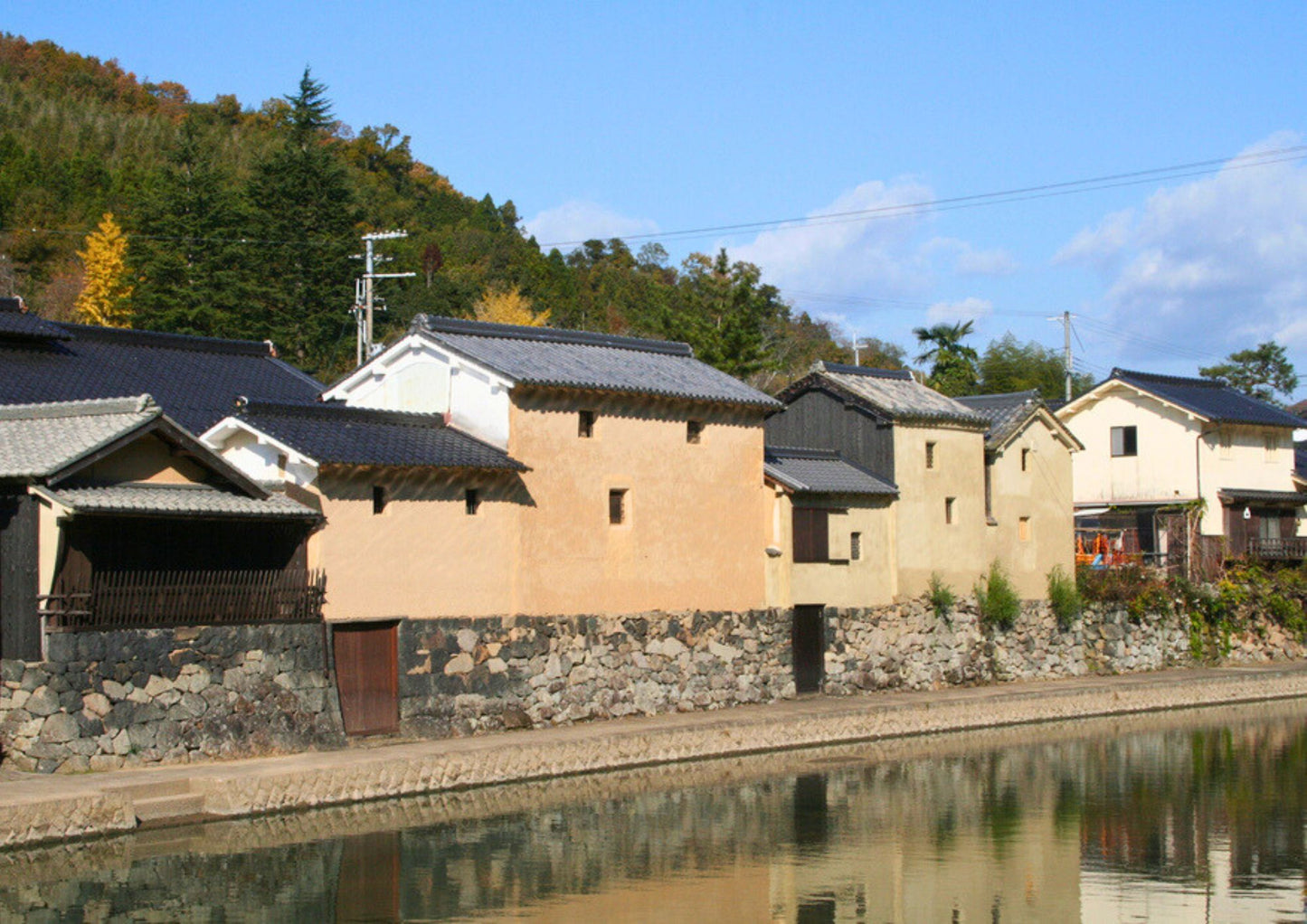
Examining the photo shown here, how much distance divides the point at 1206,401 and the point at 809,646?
805 inches

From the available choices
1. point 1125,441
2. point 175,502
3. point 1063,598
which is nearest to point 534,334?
point 175,502

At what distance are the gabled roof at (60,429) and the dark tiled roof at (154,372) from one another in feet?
11.0

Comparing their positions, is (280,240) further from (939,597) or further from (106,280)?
(939,597)

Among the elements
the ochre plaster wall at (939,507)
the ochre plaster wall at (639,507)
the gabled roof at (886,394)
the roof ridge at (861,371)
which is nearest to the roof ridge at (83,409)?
the ochre plaster wall at (639,507)

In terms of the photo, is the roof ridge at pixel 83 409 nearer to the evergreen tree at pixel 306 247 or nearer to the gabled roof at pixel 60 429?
the gabled roof at pixel 60 429

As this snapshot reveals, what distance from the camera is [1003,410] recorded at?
36094 mm

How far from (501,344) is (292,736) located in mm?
8398

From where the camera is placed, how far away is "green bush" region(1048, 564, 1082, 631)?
35.3 meters

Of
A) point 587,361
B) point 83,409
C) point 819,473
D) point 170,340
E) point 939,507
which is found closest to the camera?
point 83,409

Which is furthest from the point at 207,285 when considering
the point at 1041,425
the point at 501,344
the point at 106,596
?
the point at 106,596

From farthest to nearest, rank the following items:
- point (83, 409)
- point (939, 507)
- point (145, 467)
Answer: point (939, 507) < point (83, 409) < point (145, 467)

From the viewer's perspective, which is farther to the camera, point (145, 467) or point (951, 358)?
point (951, 358)

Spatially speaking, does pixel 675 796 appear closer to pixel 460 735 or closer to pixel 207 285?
pixel 460 735

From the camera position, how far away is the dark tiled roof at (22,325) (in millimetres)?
25969
